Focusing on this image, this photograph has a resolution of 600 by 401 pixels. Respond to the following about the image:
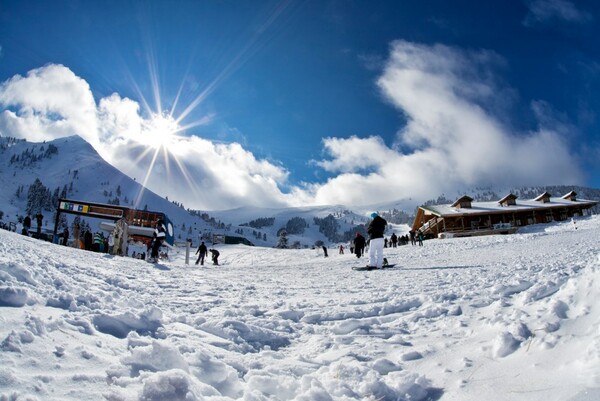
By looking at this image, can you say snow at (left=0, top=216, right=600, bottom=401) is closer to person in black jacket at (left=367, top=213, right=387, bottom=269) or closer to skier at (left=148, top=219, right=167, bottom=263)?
person in black jacket at (left=367, top=213, right=387, bottom=269)

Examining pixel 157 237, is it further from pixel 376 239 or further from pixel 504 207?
pixel 504 207

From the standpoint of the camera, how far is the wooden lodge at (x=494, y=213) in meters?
53.4

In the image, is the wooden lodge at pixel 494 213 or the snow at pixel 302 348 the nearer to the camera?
the snow at pixel 302 348

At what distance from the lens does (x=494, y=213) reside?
2152 inches

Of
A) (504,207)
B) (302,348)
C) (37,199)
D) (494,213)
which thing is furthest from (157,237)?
(37,199)

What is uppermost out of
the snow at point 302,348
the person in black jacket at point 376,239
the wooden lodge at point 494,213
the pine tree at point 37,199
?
the pine tree at point 37,199

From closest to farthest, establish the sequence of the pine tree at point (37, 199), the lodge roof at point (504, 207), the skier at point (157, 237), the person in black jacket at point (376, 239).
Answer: the person in black jacket at point (376, 239) < the skier at point (157, 237) < the lodge roof at point (504, 207) < the pine tree at point (37, 199)

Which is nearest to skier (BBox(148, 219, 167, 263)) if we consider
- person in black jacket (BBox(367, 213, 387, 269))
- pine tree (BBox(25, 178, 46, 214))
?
person in black jacket (BBox(367, 213, 387, 269))

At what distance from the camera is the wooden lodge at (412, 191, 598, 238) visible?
175 ft

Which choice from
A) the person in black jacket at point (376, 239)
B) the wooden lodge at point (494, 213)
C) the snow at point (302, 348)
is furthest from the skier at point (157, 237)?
the wooden lodge at point (494, 213)

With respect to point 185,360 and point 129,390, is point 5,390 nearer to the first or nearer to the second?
point 129,390

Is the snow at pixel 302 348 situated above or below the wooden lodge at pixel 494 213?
below

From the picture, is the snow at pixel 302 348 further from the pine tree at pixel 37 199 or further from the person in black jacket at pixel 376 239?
the pine tree at pixel 37 199

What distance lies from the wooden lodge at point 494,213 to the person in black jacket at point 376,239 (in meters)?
42.7
